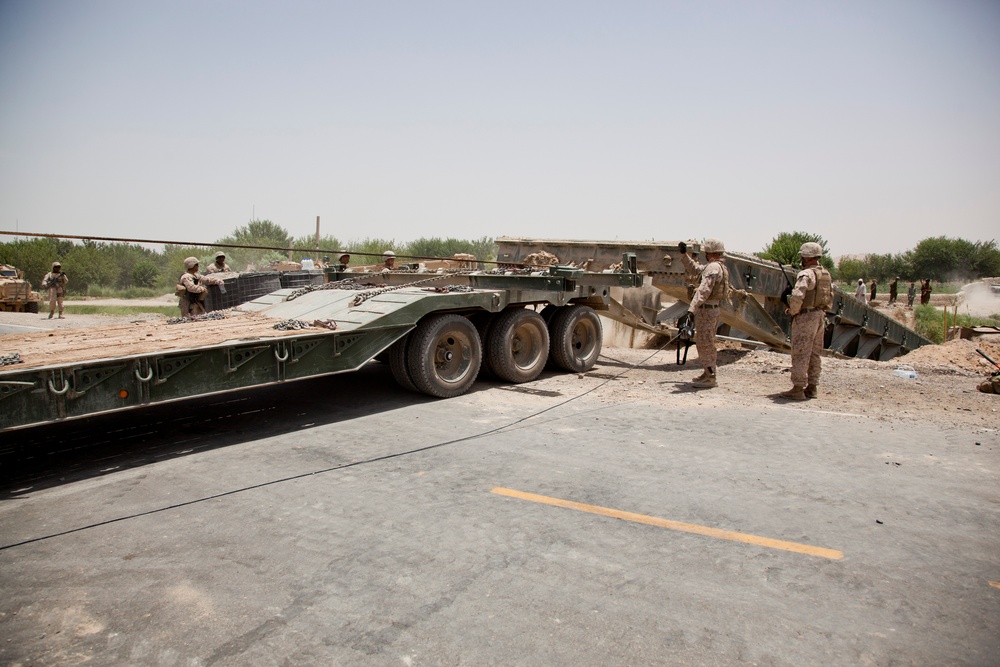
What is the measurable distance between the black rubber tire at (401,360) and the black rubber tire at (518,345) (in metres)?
1.34

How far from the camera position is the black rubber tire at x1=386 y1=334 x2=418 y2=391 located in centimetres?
823

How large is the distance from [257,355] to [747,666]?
486 centimetres

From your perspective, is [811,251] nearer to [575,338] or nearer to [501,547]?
[575,338]

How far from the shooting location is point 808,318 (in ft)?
28.5

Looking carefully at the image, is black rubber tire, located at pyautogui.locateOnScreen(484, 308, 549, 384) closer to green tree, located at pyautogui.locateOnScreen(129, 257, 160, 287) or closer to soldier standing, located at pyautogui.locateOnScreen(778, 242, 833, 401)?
soldier standing, located at pyautogui.locateOnScreen(778, 242, 833, 401)

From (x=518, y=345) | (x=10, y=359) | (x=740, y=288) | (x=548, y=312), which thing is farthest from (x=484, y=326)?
(x=10, y=359)

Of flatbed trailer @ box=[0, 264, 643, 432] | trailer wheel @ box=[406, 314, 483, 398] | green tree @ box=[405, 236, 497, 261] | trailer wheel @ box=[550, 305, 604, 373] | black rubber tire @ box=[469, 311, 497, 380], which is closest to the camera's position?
flatbed trailer @ box=[0, 264, 643, 432]

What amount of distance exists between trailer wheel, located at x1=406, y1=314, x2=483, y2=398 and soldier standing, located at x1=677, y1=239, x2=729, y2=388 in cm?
306

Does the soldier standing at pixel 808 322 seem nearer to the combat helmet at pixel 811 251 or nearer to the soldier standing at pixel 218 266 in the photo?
the combat helmet at pixel 811 251

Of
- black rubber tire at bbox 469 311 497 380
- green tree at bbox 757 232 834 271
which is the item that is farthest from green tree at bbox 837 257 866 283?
black rubber tire at bbox 469 311 497 380

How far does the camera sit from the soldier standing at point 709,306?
952 centimetres

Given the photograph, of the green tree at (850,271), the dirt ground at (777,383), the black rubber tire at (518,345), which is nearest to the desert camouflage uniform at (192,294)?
the dirt ground at (777,383)

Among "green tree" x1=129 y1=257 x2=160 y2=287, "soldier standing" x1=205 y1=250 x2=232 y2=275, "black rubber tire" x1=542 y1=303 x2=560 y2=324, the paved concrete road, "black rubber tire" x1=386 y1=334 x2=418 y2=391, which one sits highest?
"soldier standing" x1=205 y1=250 x2=232 y2=275

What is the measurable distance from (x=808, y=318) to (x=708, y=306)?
139 cm
